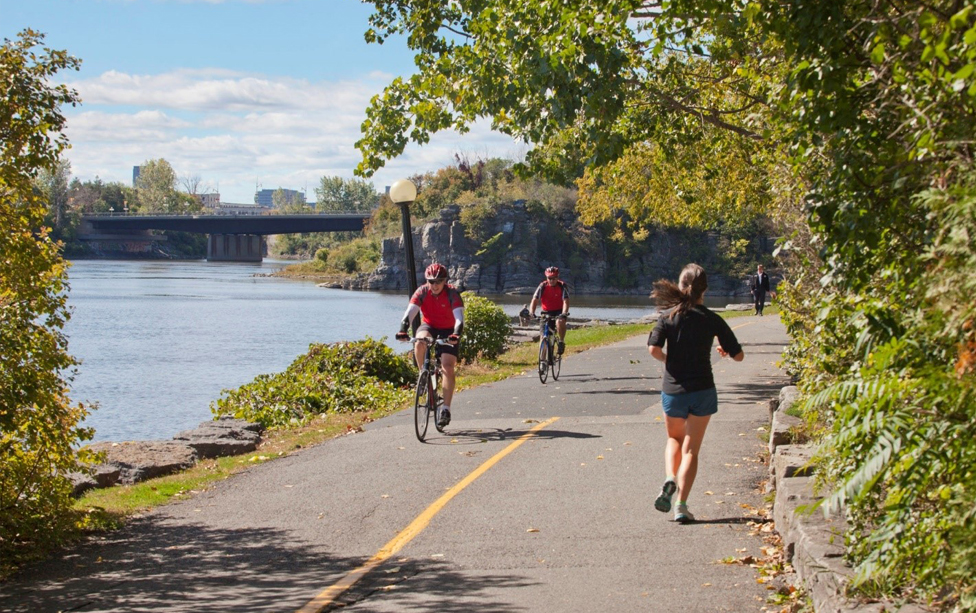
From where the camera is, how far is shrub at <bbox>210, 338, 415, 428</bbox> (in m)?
17.5

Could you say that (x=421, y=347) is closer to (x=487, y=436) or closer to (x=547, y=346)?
(x=487, y=436)

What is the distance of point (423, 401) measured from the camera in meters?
12.2

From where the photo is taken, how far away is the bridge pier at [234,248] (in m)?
159

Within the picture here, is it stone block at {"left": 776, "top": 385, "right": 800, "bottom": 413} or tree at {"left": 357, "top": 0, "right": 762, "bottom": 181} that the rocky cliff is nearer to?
tree at {"left": 357, "top": 0, "right": 762, "bottom": 181}

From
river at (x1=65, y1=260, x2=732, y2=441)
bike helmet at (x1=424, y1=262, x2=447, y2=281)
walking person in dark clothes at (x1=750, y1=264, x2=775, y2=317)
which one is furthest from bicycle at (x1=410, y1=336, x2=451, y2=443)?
walking person in dark clothes at (x1=750, y1=264, x2=775, y2=317)

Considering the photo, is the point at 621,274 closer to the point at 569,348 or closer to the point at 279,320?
the point at 279,320

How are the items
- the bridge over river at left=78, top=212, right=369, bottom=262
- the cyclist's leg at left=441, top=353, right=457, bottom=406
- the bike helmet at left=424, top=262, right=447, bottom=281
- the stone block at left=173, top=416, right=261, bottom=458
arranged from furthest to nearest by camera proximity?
the bridge over river at left=78, top=212, right=369, bottom=262 → the stone block at left=173, top=416, right=261, bottom=458 → the cyclist's leg at left=441, top=353, right=457, bottom=406 → the bike helmet at left=424, top=262, right=447, bottom=281

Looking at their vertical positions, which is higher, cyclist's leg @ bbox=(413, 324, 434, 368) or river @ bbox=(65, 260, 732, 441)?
cyclist's leg @ bbox=(413, 324, 434, 368)

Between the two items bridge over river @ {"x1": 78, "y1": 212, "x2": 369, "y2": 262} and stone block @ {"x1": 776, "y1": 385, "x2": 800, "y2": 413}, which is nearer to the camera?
stone block @ {"x1": 776, "y1": 385, "x2": 800, "y2": 413}

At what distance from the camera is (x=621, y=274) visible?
322ft

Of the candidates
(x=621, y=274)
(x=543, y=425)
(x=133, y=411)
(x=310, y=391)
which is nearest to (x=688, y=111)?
(x=543, y=425)

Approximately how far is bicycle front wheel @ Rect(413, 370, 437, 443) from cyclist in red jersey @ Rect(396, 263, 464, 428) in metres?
0.16

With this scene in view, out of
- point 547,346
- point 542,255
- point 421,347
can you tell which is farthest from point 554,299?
point 542,255

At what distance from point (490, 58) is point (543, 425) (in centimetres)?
449
